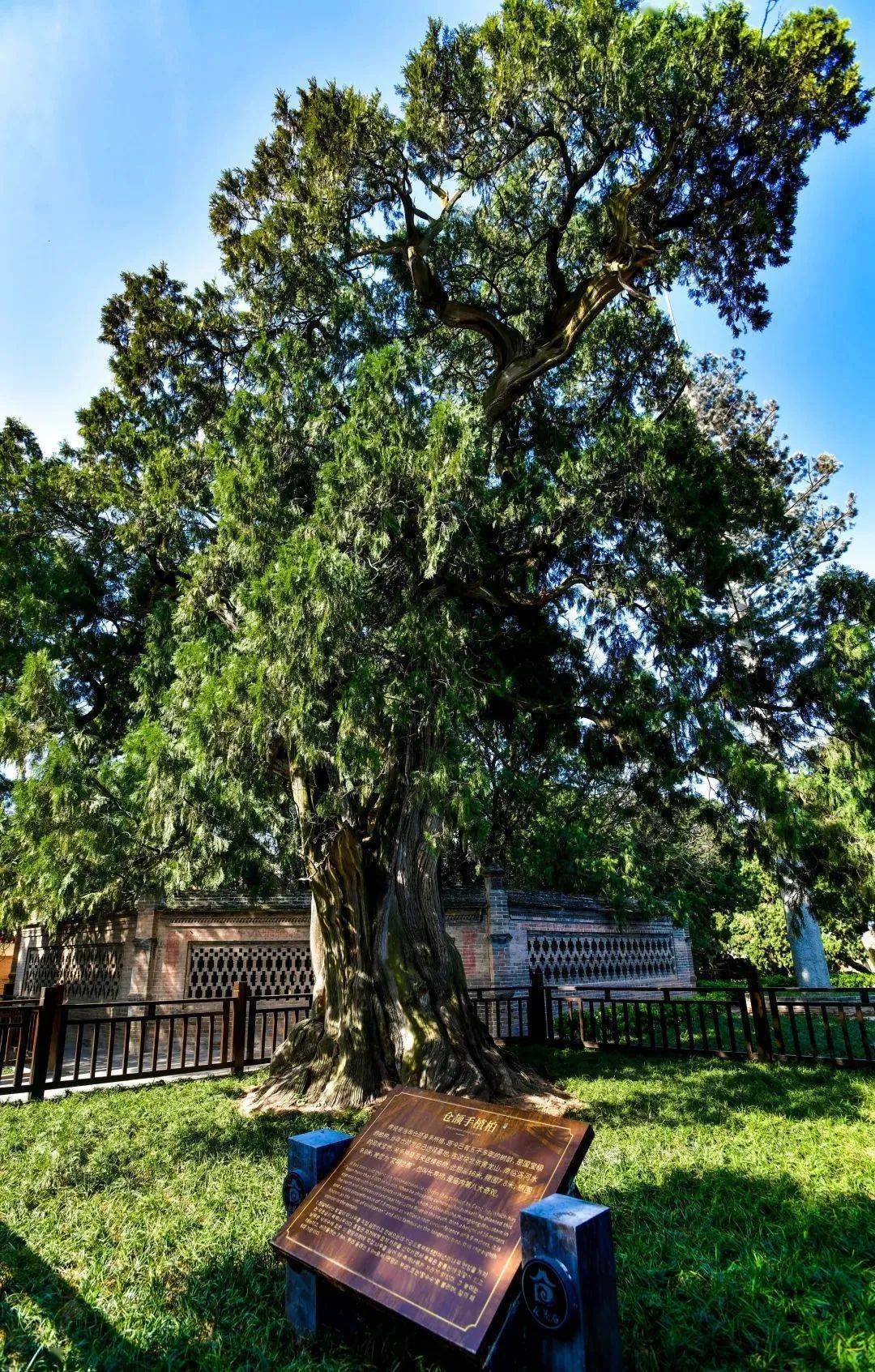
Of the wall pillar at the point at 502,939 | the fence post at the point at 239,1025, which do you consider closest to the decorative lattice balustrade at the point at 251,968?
the fence post at the point at 239,1025

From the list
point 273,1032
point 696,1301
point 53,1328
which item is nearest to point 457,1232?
point 696,1301

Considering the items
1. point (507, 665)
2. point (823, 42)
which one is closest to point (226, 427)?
point (507, 665)

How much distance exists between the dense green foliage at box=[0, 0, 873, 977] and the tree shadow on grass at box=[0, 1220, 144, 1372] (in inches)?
146

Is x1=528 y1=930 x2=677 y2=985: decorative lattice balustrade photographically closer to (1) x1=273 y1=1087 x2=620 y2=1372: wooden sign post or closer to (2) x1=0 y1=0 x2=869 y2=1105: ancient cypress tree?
(2) x1=0 y1=0 x2=869 y2=1105: ancient cypress tree

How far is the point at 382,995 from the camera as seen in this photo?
7758mm

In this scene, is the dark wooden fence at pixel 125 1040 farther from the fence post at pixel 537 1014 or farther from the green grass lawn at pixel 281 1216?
the fence post at pixel 537 1014

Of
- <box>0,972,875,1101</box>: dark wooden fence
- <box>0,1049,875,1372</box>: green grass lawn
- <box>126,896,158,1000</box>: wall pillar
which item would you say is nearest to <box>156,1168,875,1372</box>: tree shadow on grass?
<box>0,1049,875,1372</box>: green grass lawn

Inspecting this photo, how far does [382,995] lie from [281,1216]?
11.9ft

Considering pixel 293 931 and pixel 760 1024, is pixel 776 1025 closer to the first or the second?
pixel 760 1024

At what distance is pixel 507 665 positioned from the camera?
9773 millimetres

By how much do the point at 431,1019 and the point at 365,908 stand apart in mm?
1313

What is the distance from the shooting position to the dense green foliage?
6801 millimetres

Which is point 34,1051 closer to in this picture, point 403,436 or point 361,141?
point 403,436

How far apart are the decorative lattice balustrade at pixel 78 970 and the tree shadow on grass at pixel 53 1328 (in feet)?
27.6
